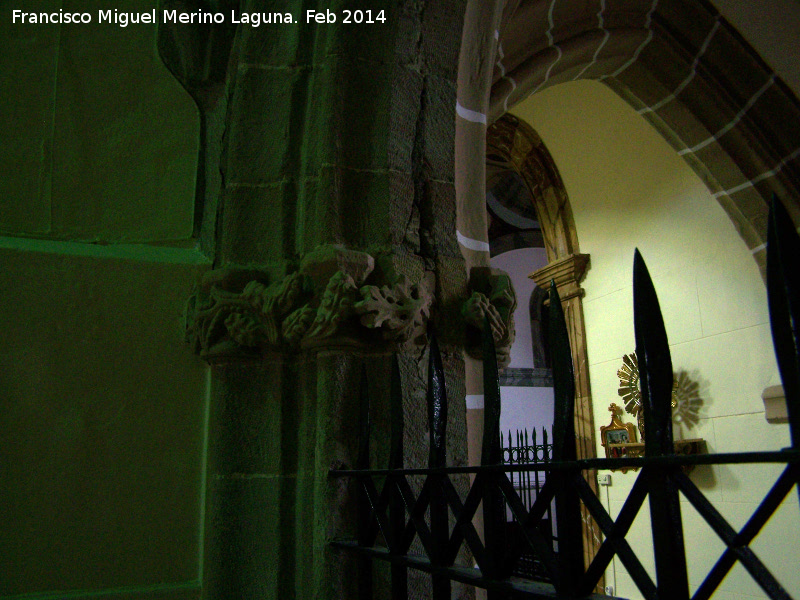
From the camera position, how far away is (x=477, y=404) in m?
1.46

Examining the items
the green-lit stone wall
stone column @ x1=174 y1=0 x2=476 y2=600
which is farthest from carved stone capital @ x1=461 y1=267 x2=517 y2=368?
the green-lit stone wall

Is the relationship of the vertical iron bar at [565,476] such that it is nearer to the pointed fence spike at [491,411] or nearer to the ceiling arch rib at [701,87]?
the pointed fence spike at [491,411]

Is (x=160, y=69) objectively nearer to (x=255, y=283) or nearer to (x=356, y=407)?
(x=255, y=283)

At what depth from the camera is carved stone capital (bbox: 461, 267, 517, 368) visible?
134cm

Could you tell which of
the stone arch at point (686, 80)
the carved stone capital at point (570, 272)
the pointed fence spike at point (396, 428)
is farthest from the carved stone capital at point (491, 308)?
the carved stone capital at point (570, 272)

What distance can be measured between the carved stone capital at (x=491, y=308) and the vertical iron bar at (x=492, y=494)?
1.89 ft

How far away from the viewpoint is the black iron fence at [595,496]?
42 centimetres

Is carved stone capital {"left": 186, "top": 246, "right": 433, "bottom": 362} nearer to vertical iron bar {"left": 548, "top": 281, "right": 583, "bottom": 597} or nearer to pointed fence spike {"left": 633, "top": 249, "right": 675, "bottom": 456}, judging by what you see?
vertical iron bar {"left": 548, "top": 281, "right": 583, "bottom": 597}

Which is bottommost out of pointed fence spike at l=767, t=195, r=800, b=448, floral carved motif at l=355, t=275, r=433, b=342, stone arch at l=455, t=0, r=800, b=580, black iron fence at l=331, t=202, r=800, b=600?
black iron fence at l=331, t=202, r=800, b=600

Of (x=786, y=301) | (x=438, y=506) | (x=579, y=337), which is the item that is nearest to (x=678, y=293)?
(x=579, y=337)

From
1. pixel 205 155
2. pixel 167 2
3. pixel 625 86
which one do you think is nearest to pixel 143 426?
pixel 205 155

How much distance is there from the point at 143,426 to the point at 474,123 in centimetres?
101

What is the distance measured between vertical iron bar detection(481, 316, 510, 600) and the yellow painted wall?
3.46 meters

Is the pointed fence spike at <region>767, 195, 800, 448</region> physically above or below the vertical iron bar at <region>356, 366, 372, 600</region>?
above
